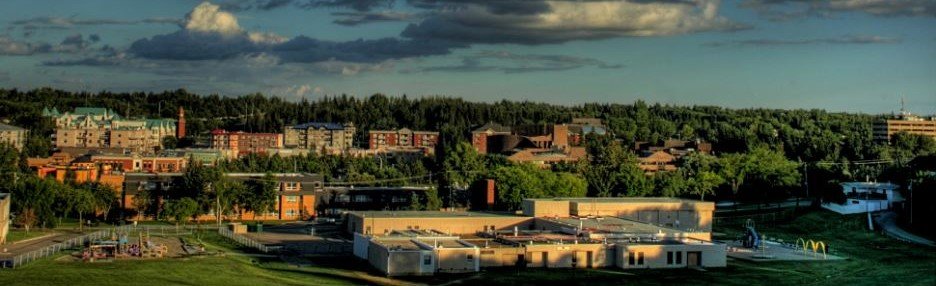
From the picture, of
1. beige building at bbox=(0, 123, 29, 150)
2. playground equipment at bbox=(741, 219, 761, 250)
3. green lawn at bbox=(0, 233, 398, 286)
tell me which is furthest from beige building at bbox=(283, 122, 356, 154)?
green lawn at bbox=(0, 233, 398, 286)

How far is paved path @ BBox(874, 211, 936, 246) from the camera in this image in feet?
215

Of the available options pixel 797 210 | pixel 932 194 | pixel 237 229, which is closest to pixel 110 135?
pixel 237 229

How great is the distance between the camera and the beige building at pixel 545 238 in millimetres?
52031

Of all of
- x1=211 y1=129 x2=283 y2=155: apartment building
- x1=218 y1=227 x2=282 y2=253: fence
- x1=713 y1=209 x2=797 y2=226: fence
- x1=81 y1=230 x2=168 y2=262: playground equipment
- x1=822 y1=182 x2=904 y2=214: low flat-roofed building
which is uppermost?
x1=211 y1=129 x2=283 y2=155: apartment building

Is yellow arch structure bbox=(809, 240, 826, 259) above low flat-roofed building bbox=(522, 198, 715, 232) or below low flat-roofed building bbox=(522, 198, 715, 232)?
below

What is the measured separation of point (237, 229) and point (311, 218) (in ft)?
52.9

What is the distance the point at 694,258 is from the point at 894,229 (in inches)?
921

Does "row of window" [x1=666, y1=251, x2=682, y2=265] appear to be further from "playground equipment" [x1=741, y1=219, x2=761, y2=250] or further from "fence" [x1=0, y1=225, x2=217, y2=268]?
"fence" [x1=0, y1=225, x2=217, y2=268]

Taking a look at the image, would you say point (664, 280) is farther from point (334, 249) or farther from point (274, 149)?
point (274, 149)

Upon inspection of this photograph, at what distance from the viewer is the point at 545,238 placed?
5784 cm

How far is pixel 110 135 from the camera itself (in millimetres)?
158250

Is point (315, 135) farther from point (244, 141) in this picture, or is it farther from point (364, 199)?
point (364, 199)

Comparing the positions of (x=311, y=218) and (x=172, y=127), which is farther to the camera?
(x=172, y=127)

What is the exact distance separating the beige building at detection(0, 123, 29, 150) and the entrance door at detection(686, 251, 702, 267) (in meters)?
111
